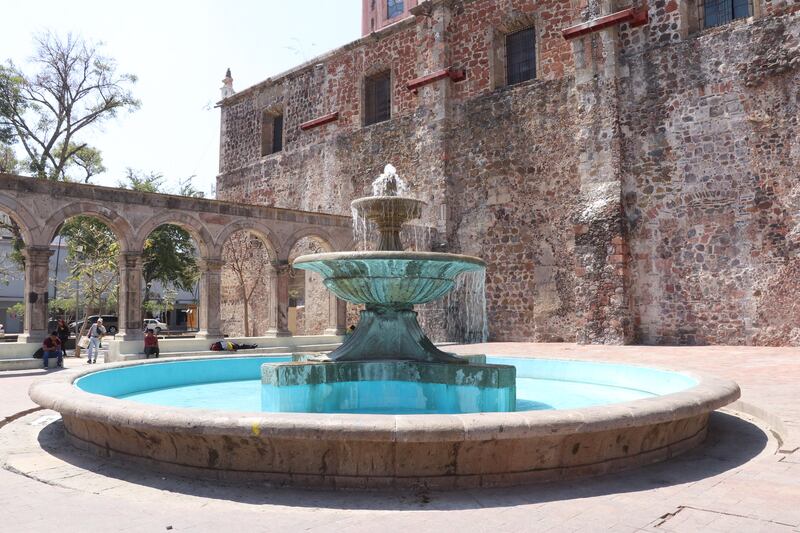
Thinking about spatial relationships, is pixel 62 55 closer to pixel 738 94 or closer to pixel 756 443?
pixel 738 94

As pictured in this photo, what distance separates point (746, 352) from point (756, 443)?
696 centimetres

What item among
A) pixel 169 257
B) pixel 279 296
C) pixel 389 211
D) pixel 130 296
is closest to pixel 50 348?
pixel 130 296

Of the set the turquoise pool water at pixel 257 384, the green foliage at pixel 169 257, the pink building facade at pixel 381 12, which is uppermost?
the pink building facade at pixel 381 12

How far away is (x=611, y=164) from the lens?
13.1 m

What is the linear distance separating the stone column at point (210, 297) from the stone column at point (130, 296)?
153 centimetres

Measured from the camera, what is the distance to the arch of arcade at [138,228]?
37.3 ft

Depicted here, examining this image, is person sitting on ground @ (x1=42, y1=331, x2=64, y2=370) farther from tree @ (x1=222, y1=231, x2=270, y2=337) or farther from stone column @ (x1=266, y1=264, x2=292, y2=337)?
tree @ (x1=222, y1=231, x2=270, y2=337)

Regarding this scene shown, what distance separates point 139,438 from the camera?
11.8ft

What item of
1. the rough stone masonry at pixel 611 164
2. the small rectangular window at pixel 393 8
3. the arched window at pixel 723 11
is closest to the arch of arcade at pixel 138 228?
the rough stone masonry at pixel 611 164

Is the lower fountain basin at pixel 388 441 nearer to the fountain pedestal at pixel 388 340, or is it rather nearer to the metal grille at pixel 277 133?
the fountain pedestal at pixel 388 340

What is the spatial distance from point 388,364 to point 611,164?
30.9ft

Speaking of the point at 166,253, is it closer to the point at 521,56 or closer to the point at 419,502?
the point at 521,56

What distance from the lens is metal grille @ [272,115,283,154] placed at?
22906 millimetres

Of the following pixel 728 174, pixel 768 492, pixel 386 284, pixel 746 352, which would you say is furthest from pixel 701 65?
→ pixel 768 492
